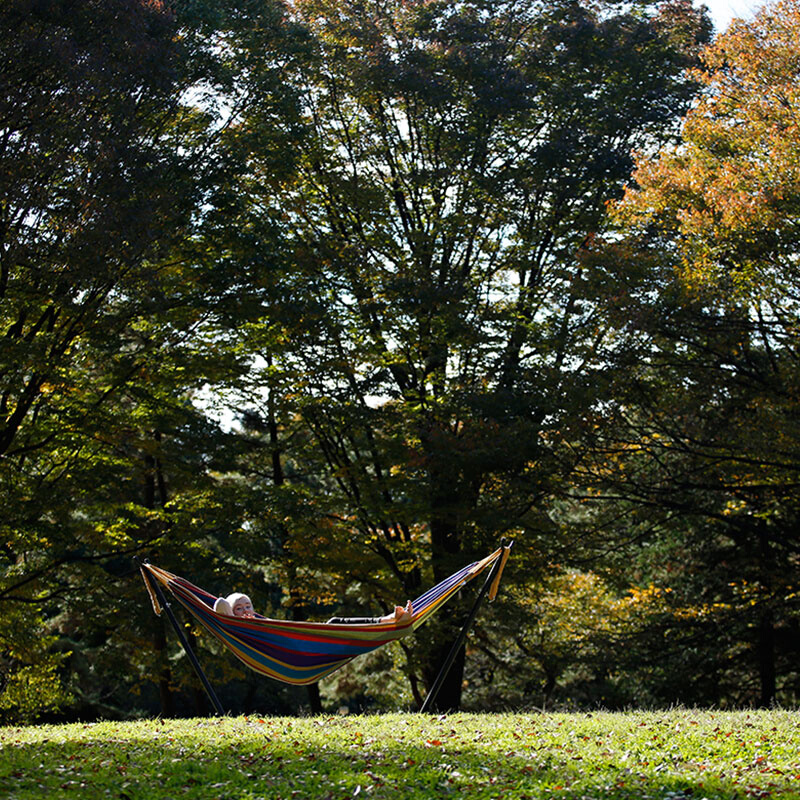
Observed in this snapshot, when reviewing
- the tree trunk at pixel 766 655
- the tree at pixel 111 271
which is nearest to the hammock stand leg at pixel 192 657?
the tree at pixel 111 271

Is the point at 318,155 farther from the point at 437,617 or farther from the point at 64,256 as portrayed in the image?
the point at 437,617

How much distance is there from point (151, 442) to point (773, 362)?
8.98 meters

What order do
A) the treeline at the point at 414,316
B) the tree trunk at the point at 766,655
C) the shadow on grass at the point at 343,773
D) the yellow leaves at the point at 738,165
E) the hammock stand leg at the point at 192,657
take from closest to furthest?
the shadow on grass at the point at 343,773, the hammock stand leg at the point at 192,657, the yellow leaves at the point at 738,165, the treeline at the point at 414,316, the tree trunk at the point at 766,655

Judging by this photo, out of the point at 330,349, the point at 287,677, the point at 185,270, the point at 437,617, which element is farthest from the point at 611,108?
the point at 287,677

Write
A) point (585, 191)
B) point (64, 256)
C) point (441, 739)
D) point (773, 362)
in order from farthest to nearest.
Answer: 1. point (585, 191)
2. point (773, 362)
3. point (64, 256)
4. point (441, 739)

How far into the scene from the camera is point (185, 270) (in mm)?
12617

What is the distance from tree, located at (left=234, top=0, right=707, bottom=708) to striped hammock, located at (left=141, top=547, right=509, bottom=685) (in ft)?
18.6

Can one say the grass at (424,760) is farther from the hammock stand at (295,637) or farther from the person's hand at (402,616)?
the person's hand at (402,616)

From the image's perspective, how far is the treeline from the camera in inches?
403

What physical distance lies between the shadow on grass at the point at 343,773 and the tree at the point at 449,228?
624cm

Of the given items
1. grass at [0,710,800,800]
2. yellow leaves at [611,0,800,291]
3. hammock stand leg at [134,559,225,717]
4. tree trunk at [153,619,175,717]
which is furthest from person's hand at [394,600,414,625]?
tree trunk at [153,619,175,717]

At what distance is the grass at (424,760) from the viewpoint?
4.97 m

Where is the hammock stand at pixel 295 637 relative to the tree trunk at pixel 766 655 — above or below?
above

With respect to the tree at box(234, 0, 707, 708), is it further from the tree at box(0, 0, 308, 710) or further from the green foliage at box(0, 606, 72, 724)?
the green foliage at box(0, 606, 72, 724)
